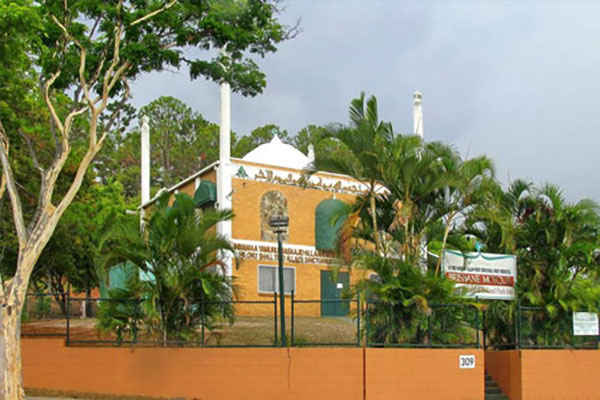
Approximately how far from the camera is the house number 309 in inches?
698

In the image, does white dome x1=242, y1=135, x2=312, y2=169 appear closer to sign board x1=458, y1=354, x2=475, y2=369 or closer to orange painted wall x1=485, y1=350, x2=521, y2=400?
orange painted wall x1=485, y1=350, x2=521, y2=400

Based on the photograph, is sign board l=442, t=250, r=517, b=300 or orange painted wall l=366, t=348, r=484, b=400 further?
sign board l=442, t=250, r=517, b=300

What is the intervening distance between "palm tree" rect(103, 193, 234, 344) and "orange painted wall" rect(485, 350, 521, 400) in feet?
25.7

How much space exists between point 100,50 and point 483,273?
37.3 feet

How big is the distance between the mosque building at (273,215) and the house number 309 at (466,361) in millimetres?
8947

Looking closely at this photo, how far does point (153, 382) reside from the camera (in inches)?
648

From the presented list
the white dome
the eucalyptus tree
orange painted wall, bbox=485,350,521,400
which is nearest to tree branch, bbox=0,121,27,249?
the eucalyptus tree

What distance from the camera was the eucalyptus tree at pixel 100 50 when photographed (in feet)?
51.6

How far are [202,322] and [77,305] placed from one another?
5940 millimetres

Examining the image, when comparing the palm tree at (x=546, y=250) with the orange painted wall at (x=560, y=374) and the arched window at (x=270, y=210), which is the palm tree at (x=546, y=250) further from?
the arched window at (x=270, y=210)

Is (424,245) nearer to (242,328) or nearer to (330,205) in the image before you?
(242,328)

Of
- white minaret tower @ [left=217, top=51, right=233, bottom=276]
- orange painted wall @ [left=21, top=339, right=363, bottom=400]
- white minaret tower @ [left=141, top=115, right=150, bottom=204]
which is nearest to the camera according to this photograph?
orange painted wall @ [left=21, top=339, right=363, bottom=400]

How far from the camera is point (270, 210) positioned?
93.3 feet

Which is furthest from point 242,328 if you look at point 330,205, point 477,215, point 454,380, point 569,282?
point 330,205
